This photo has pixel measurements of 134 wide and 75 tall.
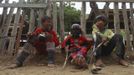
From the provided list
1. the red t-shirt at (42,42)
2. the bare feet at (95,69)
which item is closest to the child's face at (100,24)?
the red t-shirt at (42,42)

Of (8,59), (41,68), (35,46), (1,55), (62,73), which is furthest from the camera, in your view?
(1,55)

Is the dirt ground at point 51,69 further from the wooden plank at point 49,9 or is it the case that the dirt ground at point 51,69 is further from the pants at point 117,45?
the wooden plank at point 49,9

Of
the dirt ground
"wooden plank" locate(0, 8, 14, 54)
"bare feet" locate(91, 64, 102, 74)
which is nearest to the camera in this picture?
"bare feet" locate(91, 64, 102, 74)

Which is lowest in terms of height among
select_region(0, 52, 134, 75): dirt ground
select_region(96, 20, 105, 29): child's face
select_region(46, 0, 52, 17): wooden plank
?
select_region(0, 52, 134, 75): dirt ground

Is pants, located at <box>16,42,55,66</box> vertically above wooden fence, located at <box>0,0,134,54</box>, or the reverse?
wooden fence, located at <box>0,0,134,54</box>

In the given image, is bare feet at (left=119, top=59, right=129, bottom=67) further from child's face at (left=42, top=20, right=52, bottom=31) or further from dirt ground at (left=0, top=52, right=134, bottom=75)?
child's face at (left=42, top=20, right=52, bottom=31)

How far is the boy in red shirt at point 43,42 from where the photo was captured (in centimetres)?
680

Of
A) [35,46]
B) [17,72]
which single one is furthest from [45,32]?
[17,72]

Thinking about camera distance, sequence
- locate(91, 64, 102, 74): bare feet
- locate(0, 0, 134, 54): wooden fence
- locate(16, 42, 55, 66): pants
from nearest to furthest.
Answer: locate(91, 64, 102, 74): bare feet < locate(16, 42, 55, 66): pants < locate(0, 0, 134, 54): wooden fence

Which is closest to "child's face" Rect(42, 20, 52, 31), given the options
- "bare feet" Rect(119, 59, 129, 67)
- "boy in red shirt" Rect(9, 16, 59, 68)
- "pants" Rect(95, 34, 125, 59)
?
"boy in red shirt" Rect(9, 16, 59, 68)

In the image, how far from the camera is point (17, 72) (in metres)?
6.13

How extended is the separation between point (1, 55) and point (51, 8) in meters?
1.78

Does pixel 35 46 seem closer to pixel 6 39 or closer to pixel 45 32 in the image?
pixel 45 32

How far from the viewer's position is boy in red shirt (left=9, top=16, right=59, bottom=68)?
680cm
